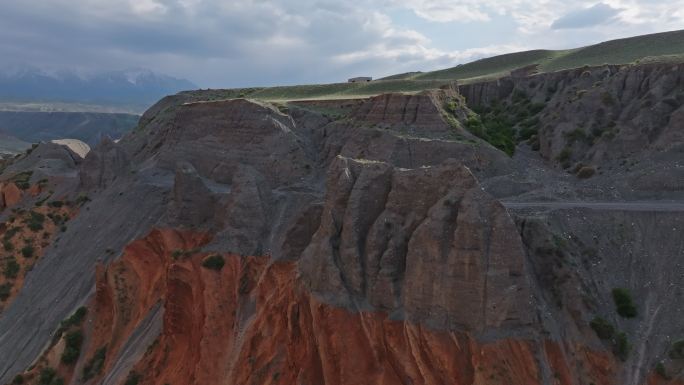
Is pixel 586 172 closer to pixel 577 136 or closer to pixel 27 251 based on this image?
pixel 577 136

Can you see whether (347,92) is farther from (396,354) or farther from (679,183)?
(396,354)

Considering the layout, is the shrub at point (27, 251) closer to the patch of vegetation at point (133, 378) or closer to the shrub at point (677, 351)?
the patch of vegetation at point (133, 378)

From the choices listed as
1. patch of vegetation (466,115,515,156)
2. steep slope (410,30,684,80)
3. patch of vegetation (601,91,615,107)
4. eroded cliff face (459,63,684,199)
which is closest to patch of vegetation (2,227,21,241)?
patch of vegetation (466,115,515,156)

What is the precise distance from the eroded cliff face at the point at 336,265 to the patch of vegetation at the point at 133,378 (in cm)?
76

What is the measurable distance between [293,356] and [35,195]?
43044mm

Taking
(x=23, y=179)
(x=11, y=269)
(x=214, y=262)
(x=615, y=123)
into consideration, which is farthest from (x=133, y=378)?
(x=615, y=123)

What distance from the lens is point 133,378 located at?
35031 millimetres

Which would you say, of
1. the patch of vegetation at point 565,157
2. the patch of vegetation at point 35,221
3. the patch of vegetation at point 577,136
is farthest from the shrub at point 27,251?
the patch of vegetation at point 577,136

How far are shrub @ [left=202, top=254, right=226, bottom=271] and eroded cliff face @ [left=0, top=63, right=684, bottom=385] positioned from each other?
189 millimetres

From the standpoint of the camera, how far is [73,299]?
44.4m

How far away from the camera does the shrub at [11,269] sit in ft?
159

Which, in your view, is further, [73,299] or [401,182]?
[73,299]

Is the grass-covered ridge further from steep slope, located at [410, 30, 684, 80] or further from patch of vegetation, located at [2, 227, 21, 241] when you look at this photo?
patch of vegetation, located at [2, 227, 21, 241]

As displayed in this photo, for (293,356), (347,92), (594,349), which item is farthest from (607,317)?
(347,92)
